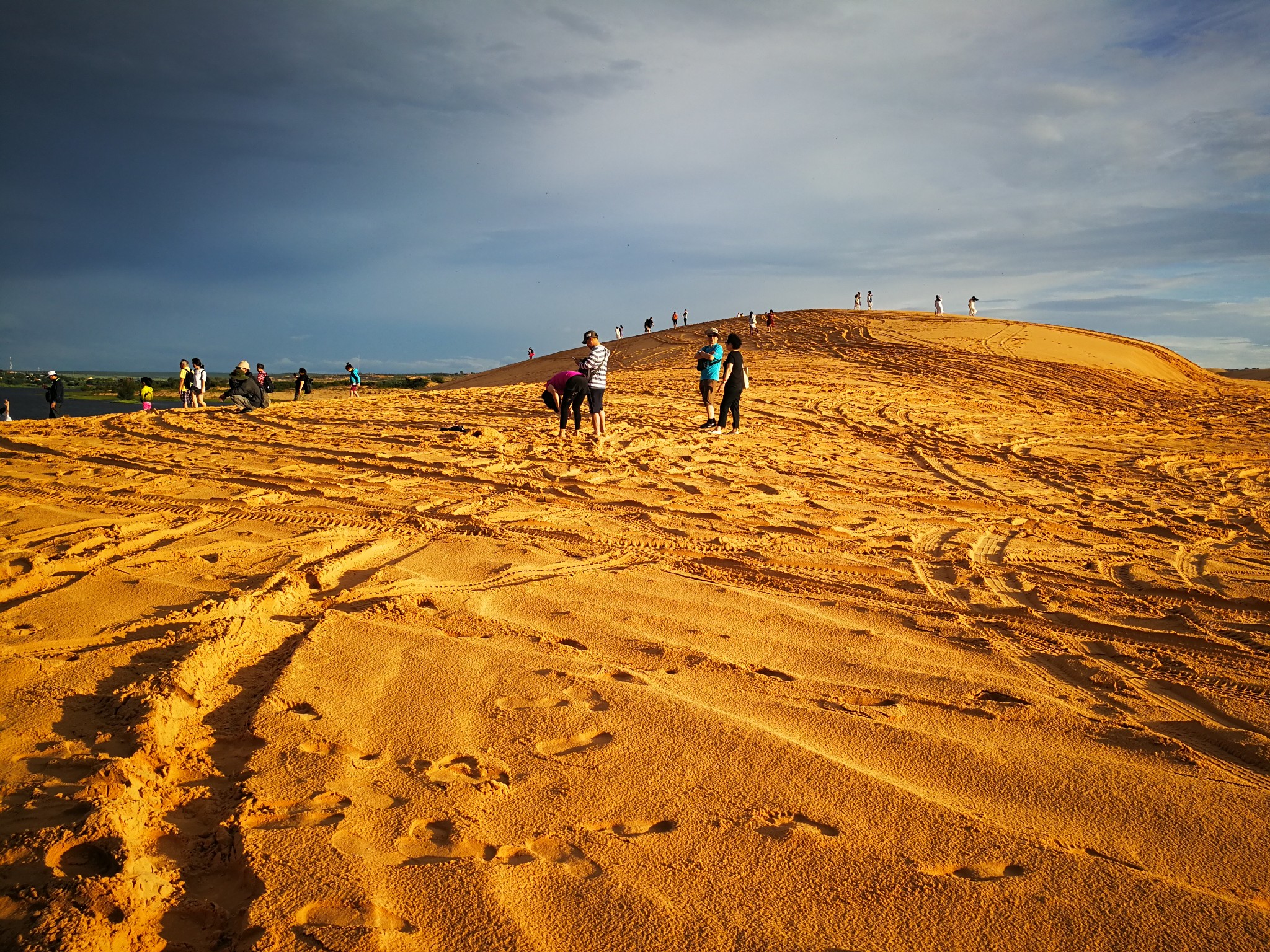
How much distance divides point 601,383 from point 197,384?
1601cm

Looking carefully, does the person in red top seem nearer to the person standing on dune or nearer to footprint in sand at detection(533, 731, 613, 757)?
footprint in sand at detection(533, 731, 613, 757)

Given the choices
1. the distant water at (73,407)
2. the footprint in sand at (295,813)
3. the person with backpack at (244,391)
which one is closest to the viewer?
the footprint in sand at (295,813)

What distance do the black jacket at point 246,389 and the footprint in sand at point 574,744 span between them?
15.4 metres

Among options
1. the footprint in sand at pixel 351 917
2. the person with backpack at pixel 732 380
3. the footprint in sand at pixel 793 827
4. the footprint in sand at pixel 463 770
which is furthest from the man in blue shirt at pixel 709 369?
the footprint in sand at pixel 351 917

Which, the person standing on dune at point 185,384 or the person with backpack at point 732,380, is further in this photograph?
the person standing on dune at point 185,384

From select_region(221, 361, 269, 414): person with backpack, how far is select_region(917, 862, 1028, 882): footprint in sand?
1635cm

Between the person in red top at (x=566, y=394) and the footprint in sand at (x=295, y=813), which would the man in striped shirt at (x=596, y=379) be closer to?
the person in red top at (x=566, y=394)

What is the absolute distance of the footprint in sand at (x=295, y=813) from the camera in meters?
2.18

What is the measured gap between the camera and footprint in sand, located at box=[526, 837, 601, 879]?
6.67ft

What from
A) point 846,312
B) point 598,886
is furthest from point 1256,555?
point 846,312

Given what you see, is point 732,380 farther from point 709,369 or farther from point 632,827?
point 632,827

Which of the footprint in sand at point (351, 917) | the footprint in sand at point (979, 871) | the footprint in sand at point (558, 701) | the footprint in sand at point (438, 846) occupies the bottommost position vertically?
the footprint in sand at point (351, 917)

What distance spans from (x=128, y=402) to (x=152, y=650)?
4404 centimetres

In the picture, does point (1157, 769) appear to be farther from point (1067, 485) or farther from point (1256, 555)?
point (1067, 485)
